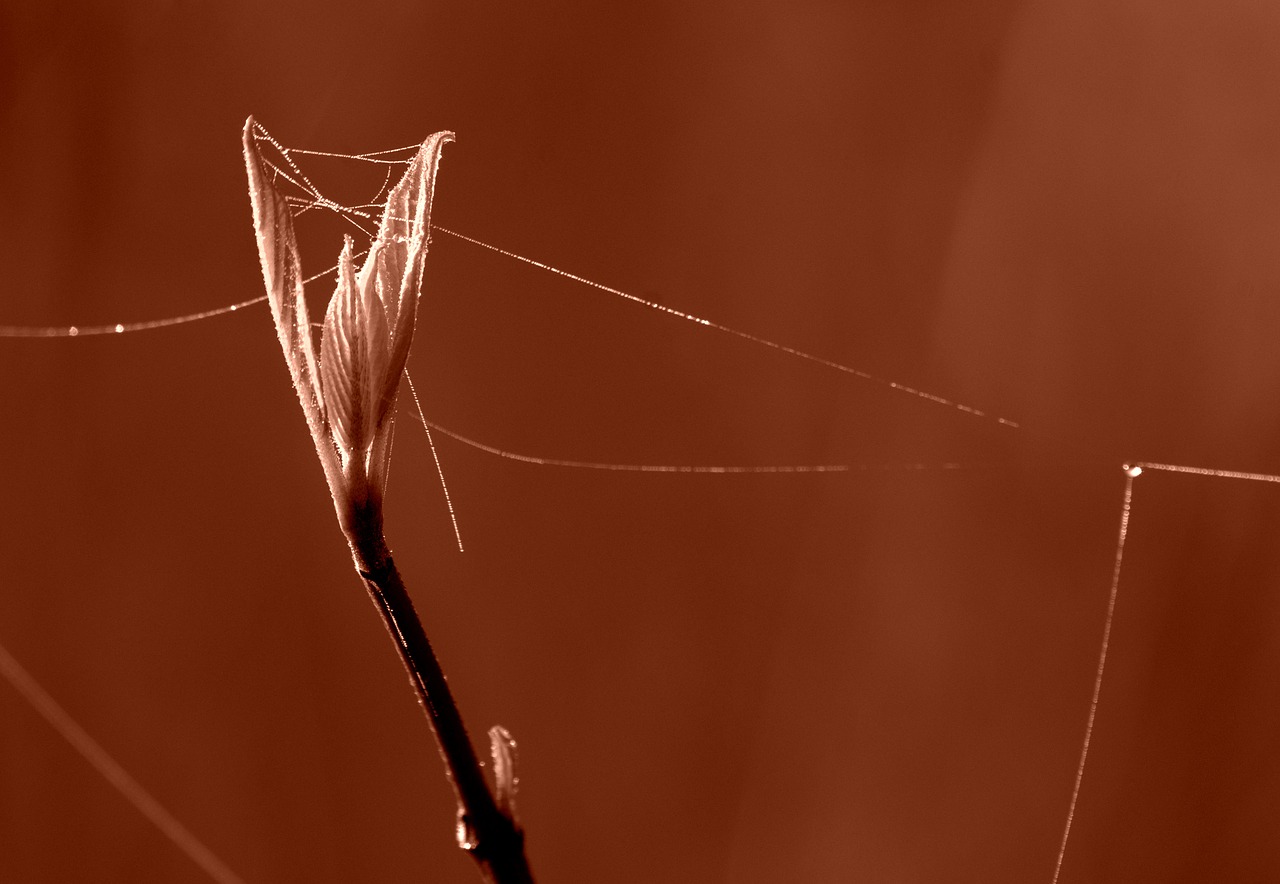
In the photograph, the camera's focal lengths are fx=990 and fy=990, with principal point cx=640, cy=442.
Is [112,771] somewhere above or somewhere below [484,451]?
below

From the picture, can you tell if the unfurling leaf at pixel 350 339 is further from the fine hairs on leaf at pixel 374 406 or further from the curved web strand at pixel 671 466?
the curved web strand at pixel 671 466

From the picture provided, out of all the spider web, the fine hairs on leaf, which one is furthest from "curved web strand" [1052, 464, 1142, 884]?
the fine hairs on leaf

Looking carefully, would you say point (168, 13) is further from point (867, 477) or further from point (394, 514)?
point (867, 477)

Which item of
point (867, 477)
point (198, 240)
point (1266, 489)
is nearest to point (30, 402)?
point (198, 240)

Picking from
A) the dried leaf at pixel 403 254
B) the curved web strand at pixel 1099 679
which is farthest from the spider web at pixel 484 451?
the dried leaf at pixel 403 254

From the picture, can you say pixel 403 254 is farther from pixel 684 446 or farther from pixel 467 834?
pixel 684 446

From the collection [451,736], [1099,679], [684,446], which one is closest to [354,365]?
[451,736]
